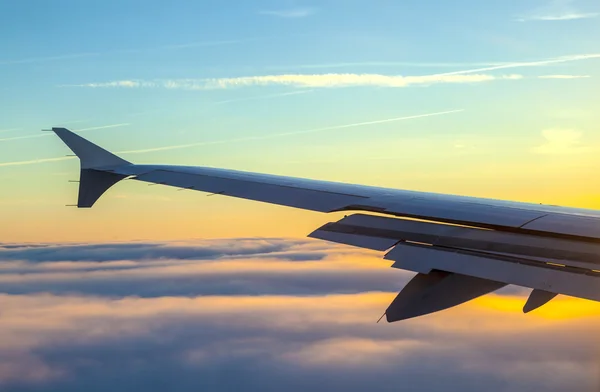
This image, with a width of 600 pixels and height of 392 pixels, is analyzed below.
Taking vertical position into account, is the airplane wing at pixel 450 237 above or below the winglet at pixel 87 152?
below

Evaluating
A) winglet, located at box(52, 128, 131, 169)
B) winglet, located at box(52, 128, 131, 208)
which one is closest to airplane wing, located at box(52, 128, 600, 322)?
winglet, located at box(52, 128, 131, 208)

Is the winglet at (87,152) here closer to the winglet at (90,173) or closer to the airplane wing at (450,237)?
the winglet at (90,173)

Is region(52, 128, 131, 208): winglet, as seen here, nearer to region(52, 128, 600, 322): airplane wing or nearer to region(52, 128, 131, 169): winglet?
region(52, 128, 131, 169): winglet

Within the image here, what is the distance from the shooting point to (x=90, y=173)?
635 inches

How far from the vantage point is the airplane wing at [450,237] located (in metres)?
7.97

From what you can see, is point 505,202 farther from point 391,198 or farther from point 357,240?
point 357,240

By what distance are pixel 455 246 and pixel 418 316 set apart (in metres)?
1.33

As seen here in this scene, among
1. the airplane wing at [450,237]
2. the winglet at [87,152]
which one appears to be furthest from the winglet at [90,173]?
the airplane wing at [450,237]

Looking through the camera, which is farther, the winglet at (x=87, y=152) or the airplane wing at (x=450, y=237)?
the winglet at (x=87, y=152)

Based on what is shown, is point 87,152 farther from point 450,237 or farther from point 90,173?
point 450,237

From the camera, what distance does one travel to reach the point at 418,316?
826 centimetres

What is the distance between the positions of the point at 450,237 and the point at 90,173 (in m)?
9.95

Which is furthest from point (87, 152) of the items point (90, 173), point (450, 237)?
point (450, 237)

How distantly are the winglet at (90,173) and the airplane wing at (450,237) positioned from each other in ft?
9.65
